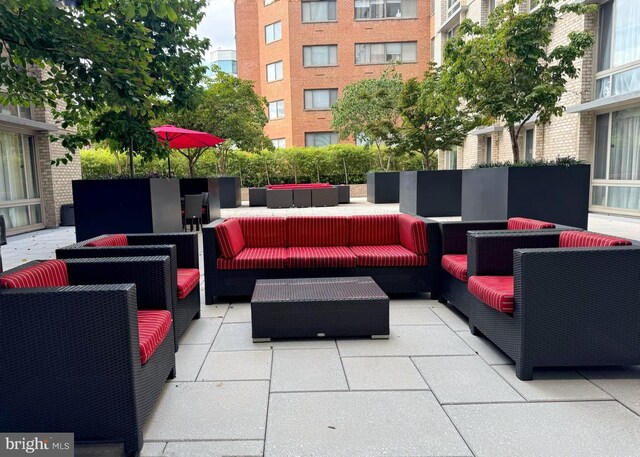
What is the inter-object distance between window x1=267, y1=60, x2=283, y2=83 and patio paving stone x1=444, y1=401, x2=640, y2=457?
1193 inches

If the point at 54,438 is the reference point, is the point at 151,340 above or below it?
above

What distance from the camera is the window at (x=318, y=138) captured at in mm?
30083

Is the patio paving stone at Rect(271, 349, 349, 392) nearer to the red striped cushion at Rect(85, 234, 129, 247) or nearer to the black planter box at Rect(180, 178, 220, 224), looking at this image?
the red striped cushion at Rect(85, 234, 129, 247)

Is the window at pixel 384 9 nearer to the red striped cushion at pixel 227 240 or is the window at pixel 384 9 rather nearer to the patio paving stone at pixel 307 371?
the red striped cushion at pixel 227 240

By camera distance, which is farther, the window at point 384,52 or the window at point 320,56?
the window at point 320,56

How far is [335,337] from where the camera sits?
154 inches

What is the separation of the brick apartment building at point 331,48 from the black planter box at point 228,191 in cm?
1348

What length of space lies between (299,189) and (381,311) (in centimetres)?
1336

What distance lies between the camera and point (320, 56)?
29812 millimetres

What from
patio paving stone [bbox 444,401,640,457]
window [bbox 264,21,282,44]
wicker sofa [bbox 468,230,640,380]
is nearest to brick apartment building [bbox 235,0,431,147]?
window [bbox 264,21,282,44]

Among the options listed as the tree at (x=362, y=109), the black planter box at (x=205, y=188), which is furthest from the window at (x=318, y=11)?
the black planter box at (x=205, y=188)

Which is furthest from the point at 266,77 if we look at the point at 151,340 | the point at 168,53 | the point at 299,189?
the point at 151,340

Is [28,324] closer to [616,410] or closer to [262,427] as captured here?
[262,427]

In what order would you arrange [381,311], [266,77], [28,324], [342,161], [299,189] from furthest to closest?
[266,77] → [342,161] → [299,189] → [381,311] → [28,324]
